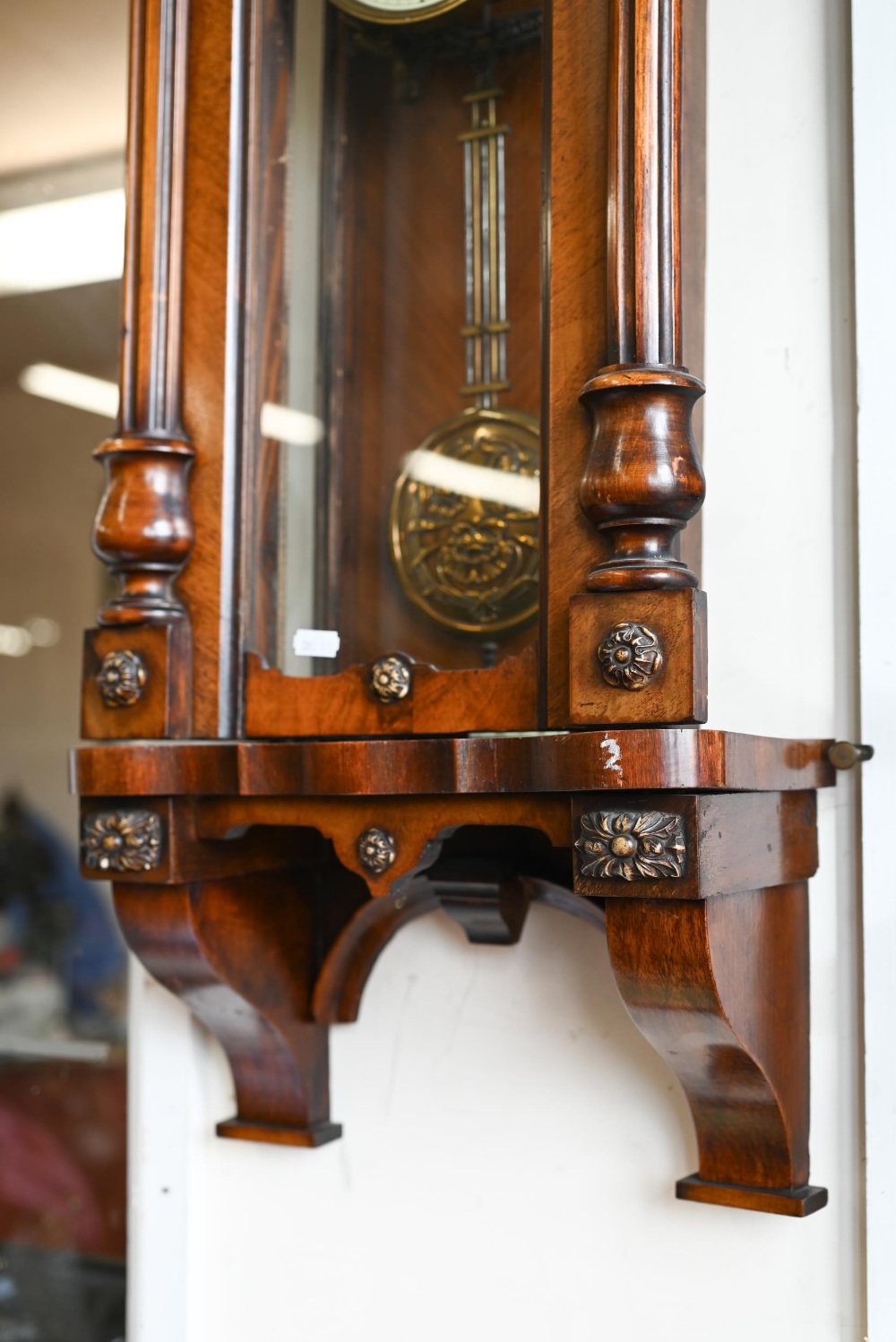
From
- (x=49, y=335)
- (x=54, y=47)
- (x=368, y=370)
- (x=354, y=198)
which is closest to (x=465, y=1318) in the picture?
(x=368, y=370)

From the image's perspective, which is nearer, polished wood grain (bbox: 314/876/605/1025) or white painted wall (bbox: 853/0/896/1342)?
white painted wall (bbox: 853/0/896/1342)

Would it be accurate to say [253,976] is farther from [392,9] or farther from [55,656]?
[55,656]

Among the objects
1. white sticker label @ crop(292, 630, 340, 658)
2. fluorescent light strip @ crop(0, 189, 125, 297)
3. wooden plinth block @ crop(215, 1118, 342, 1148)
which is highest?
fluorescent light strip @ crop(0, 189, 125, 297)

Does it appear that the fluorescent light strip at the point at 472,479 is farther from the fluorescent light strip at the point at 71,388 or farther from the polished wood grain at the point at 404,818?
the fluorescent light strip at the point at 71,388

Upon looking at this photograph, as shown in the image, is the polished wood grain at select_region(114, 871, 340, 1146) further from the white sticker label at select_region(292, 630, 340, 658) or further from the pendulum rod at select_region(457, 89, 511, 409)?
the pendulum rod at select_region(457, 89, 511, 409)

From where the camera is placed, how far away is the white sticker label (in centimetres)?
91

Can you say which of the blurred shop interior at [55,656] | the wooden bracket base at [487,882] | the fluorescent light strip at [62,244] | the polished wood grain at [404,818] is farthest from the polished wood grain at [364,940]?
the fluorescent light strip at [62,244]

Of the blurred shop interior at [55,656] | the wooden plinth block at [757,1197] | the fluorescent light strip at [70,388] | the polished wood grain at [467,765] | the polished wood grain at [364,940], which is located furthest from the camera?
the fluorescent light strip at [70,388]

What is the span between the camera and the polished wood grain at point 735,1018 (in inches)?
29.8

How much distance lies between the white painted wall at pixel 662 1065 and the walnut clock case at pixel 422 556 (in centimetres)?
4

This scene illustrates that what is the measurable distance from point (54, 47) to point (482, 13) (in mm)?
681

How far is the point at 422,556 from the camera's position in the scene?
0.96 m

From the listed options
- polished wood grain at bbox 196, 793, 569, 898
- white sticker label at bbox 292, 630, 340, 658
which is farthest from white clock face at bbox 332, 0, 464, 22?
polished wood grain at bbox 196, 793, 569, 898

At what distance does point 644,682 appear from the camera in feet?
2.43
